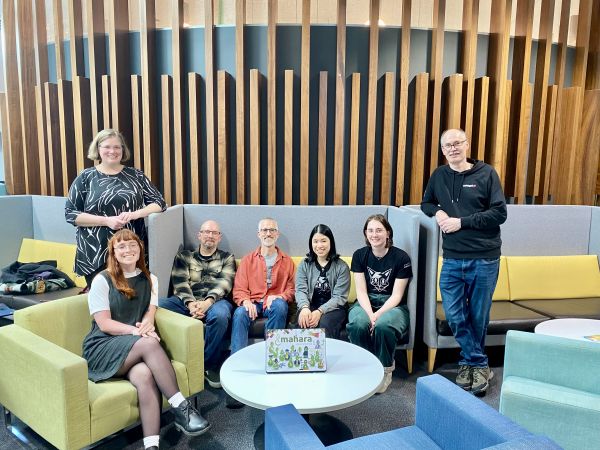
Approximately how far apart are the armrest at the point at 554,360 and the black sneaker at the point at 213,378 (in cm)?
167

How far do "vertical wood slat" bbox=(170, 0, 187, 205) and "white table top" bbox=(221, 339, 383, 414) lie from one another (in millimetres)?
2101

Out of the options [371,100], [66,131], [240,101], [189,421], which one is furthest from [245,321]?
[66,131]

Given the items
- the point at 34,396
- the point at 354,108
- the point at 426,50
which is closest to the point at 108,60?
the point at 354,108

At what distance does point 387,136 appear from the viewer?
161 inches

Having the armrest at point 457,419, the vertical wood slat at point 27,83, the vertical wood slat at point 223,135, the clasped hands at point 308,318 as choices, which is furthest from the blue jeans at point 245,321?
the vertical wood slat at point 27,83

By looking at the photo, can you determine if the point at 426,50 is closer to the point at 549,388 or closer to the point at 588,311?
the point at 588,311

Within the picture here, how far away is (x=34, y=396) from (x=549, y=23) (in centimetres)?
470

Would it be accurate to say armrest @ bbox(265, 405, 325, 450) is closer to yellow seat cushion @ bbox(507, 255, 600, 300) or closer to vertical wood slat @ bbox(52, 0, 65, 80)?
yellow seat cushion @ bbox(507, 255, 600, 300)

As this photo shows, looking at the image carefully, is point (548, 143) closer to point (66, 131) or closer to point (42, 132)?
point (66, 131)

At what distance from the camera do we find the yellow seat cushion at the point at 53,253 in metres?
4.01

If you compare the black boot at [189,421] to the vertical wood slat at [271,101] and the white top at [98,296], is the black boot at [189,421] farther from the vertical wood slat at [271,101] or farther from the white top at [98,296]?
the vertical wood slat at [271,101]

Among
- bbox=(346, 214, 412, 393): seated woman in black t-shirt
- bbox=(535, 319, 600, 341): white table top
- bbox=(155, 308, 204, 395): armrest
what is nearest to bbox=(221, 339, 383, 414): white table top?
bbox=(155, 308, 204, 395): armrest

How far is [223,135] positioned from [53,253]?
1752 millimetres

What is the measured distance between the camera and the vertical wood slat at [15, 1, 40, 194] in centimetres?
476
